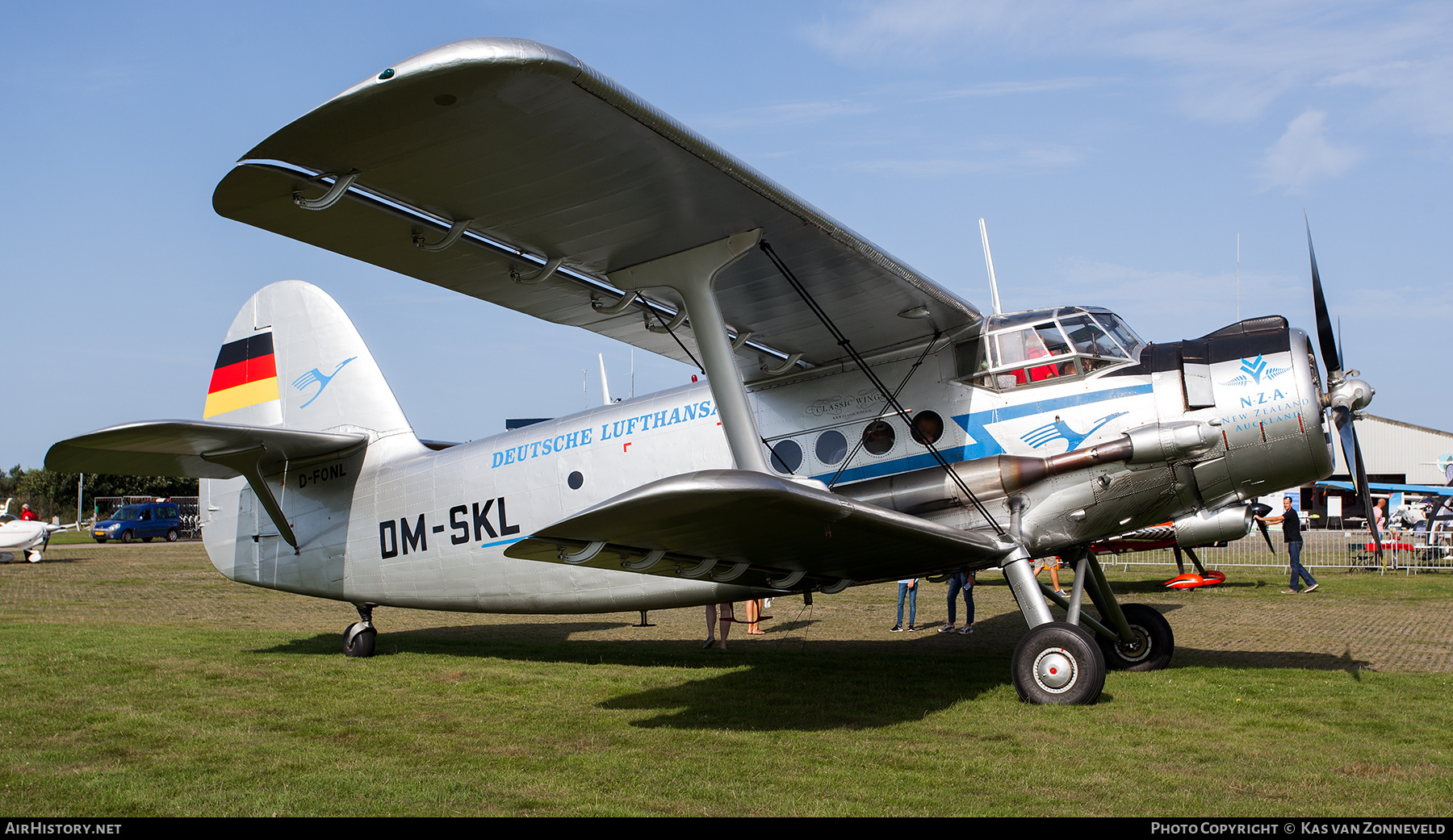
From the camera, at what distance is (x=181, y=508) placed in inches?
2098

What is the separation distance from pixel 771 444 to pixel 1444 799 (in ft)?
17.4

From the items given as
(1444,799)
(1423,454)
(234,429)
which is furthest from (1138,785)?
(1423,454)

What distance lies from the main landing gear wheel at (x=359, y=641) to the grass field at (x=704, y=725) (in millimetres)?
177

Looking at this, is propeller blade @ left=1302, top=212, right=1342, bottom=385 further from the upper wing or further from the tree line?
the tree line

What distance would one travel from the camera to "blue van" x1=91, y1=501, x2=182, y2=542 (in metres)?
42.2

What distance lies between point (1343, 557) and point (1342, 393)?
22.8m

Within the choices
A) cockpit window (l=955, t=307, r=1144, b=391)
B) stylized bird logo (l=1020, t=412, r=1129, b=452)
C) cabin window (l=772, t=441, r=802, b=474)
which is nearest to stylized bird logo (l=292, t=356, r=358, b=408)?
cabin window (l=772, t=441, r=802, b=474)

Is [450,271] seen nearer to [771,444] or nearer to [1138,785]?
[771,444]

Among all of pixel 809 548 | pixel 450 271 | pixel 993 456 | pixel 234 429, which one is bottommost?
pixel 809 548

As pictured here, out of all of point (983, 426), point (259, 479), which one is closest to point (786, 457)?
point (983, 426)

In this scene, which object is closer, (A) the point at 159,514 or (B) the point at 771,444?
(B) the point at 771,444

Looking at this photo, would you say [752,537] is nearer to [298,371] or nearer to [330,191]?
[330,191]

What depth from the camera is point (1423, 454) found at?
2064 inches

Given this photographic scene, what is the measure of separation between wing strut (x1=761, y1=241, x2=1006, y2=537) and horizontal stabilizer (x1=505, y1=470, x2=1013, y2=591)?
282mm
